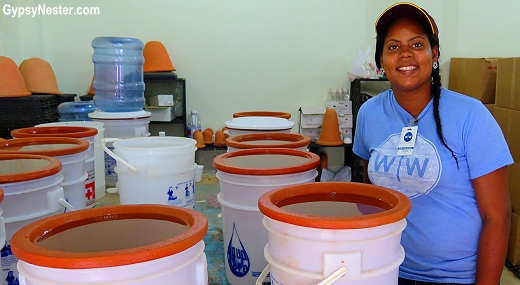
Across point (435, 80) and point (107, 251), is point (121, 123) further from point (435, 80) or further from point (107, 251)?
point (107, 251)

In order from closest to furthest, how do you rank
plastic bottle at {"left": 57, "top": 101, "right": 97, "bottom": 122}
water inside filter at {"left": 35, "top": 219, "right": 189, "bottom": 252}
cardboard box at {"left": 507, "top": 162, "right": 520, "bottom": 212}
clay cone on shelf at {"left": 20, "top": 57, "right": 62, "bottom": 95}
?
1. water inside filter at {"left": 35, "top": 219, "right": 189, "bottom": 252}
2. cardboard box at {"left": 507, "top": 162, "right": 520, "bottom": 212}
3. plastic bottle at {"left": 57, "top": 101, "right": 97, "bottom": 122}
4. clay cone on shelf at {"left": 20, "top": 57, "right": 62, "bottom": 95}

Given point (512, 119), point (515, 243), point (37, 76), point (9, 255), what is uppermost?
point (37, 76)

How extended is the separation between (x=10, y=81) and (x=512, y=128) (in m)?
3.09

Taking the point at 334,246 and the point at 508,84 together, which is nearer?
the point at 334,246

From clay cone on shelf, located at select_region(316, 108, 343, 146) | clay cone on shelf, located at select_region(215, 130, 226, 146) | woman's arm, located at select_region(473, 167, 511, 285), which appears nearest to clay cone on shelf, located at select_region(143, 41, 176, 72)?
clay cone on shelf, located at select_region(215, 130, 226, 146)

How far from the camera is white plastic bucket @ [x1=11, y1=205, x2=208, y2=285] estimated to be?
659mm

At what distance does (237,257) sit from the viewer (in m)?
1.47

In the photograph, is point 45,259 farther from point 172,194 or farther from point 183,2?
point 183,2

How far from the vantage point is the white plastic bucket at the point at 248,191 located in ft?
4.23

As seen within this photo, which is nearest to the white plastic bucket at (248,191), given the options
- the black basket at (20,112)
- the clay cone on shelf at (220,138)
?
the black basket at (20,112)

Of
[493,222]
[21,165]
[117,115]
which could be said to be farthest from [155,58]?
[493,222]

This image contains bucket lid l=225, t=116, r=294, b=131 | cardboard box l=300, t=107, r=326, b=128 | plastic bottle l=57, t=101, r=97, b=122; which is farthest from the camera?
cardboard box l=300, t=107, r=326, b=128

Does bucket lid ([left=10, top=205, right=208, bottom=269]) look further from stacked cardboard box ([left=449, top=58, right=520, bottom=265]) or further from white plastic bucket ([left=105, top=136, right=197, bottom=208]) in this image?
stacked cardboard box ([left=449, top=58, right=520, bottom=265])

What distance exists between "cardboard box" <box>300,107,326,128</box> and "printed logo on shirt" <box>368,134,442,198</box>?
99.9 inches
